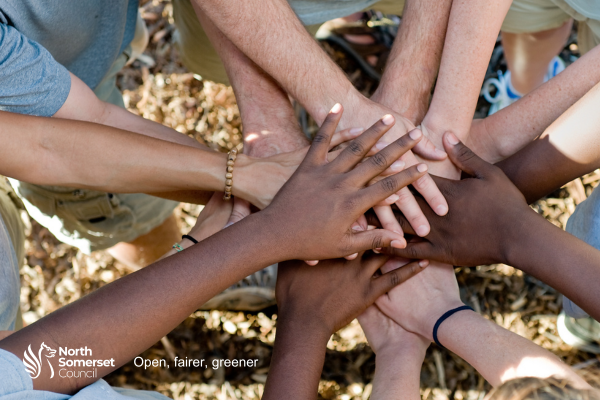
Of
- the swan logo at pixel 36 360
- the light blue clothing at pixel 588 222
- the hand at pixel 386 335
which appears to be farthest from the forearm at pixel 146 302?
the light blue clothing at pixel 588 222

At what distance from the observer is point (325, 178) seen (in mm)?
1235

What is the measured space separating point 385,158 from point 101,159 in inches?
26.6

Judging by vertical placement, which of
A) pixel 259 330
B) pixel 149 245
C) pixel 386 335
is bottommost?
pixel 259 330

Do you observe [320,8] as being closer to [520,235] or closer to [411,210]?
[411,210]

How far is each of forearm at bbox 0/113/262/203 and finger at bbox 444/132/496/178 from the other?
20.4 inches

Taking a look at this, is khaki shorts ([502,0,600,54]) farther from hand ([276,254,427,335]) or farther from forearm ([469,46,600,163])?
hand ([276,254,427,335])

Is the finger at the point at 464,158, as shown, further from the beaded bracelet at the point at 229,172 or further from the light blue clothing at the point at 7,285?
the light blue clothing at the point at 7,285

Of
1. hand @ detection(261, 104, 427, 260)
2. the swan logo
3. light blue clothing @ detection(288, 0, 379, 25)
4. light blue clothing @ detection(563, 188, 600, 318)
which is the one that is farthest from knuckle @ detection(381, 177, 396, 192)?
the swan logo

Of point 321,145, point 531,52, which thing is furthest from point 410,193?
point 531,52

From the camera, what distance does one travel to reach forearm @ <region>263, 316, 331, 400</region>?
3.68 ft

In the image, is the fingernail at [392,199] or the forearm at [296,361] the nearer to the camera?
the forearm at [296,361]

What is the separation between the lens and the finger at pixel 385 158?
124cm

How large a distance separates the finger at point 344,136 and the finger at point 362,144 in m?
0.07

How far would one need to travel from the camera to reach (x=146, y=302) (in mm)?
1026
